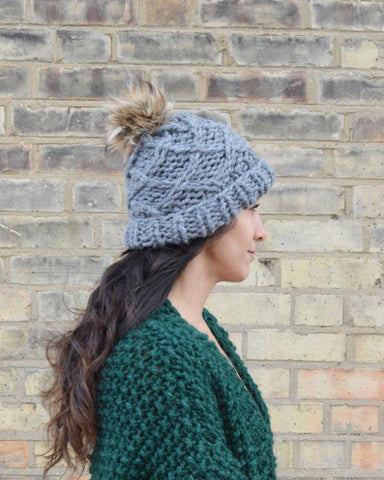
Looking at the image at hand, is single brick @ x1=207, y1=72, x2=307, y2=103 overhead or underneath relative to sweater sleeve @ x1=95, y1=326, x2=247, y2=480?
A: overhead

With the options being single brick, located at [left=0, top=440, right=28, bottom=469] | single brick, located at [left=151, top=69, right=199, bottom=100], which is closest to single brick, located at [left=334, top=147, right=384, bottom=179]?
single brick, located at [left=151, top=69, right=199, bottom=100]

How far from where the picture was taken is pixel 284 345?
2.43 metres

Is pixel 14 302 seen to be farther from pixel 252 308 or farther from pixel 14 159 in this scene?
pixel 252 308

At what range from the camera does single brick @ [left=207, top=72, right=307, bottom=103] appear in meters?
2.40

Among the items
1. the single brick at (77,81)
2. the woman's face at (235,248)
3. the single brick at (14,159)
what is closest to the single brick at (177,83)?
the single brick at (77,81)

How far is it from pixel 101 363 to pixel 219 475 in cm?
35

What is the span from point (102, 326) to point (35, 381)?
116 cm

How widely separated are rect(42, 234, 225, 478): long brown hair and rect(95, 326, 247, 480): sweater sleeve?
110mm

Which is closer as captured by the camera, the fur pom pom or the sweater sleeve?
the sweater sleeve

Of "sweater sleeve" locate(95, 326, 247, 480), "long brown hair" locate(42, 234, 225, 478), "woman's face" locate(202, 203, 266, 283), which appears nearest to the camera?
"sweater sleeve" locate(95, 326, 247, 480)

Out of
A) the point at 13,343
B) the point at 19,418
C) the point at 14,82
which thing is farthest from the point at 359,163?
the point at 19,418

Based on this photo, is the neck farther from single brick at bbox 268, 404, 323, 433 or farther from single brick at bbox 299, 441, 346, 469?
single brick at bbox 299, 441, 346, 469

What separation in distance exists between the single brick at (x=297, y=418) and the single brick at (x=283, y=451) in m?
0.05

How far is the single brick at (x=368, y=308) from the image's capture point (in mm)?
2432
